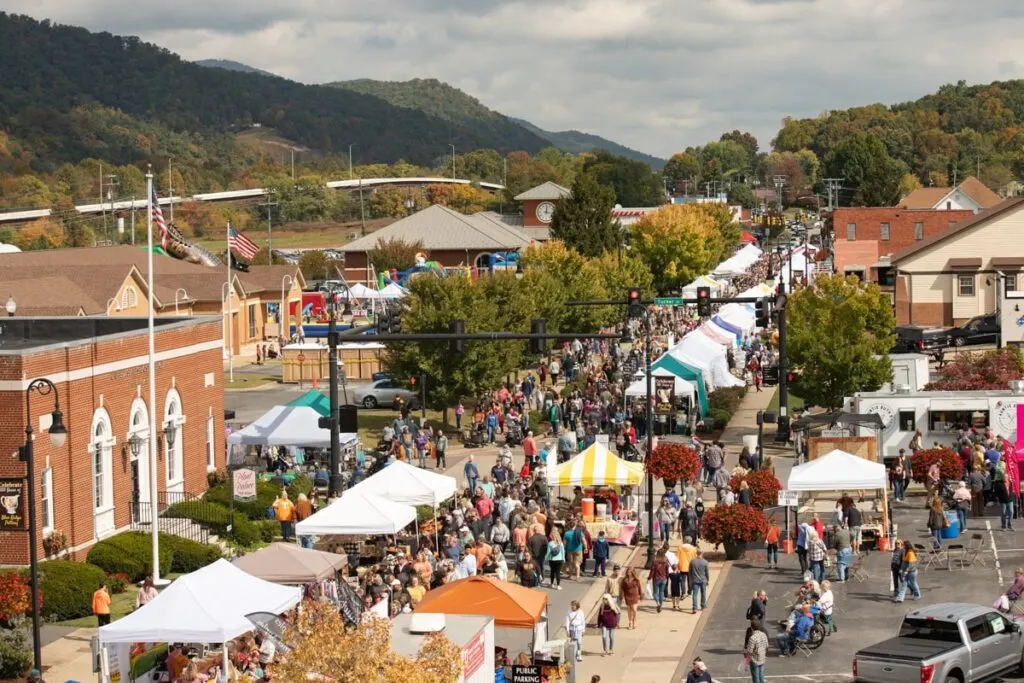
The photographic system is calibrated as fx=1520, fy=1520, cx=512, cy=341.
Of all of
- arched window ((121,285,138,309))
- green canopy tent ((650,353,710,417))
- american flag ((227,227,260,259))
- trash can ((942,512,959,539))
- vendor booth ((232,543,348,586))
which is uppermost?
american flag ((227,227,260,259))

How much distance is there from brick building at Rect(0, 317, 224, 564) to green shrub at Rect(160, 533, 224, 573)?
1.93m

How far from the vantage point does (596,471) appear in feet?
120

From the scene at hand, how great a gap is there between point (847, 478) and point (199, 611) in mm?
16909

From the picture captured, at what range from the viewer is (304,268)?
13212cm

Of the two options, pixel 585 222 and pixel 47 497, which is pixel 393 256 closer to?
pixel 585 222

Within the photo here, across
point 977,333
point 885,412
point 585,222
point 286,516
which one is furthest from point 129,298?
point 585,222

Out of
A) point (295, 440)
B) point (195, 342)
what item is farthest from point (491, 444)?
point (195, 342)

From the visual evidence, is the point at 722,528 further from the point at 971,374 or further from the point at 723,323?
the point at 723,323

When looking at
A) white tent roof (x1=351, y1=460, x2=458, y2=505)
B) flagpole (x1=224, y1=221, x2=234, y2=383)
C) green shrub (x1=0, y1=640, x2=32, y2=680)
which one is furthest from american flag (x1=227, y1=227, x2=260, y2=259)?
green shrub (x1=0, y1=640, x2=32, y2=680)

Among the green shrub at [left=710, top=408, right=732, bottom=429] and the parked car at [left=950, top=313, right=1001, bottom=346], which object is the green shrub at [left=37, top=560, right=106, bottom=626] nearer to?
the green shrub at [left=710, top=408, right=732, bottom=429]

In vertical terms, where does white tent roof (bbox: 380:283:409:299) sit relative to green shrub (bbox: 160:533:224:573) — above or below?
above

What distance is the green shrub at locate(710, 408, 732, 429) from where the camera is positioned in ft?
172

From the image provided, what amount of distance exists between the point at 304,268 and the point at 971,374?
9043 centimetres

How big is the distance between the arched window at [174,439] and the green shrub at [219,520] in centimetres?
233
